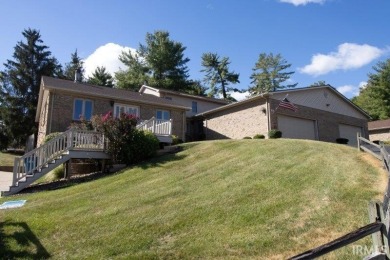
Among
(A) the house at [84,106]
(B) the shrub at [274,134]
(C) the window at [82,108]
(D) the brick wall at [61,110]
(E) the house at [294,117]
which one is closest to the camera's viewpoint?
(D) the brick wall at [61,110]

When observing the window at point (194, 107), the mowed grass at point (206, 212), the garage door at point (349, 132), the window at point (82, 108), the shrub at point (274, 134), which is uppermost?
the window at point (194, 107)

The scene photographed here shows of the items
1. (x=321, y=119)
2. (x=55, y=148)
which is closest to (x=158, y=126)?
(x=55, y=148)

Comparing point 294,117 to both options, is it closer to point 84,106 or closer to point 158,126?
point 158,126

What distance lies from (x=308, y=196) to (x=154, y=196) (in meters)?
4.11

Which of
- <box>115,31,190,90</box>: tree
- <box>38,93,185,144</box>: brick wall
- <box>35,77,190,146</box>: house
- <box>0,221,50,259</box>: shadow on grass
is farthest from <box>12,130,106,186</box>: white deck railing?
<box>115,31,190,90</box>: tree

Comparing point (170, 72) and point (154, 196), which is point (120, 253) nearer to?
point (154, 196)

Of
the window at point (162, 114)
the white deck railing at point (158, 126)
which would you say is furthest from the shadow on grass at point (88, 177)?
the window at point (162, 114)

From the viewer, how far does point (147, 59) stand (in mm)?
47781

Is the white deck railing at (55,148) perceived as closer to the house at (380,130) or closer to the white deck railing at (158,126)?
the white deck railing at (158,126)

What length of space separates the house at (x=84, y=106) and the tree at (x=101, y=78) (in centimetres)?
2946

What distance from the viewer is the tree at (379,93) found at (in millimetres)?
43406

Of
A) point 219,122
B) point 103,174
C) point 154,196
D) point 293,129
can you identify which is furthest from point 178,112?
point 154,196

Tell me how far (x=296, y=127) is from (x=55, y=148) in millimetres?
16726

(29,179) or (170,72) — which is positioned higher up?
(170,72)
